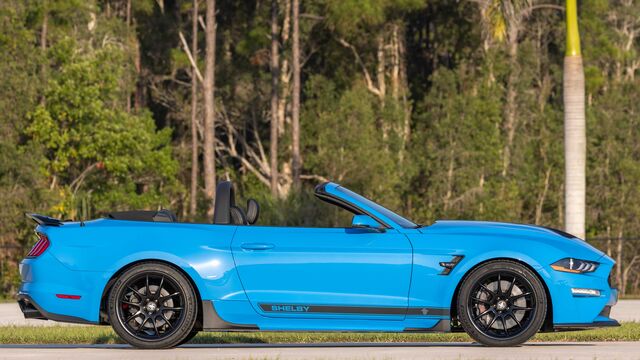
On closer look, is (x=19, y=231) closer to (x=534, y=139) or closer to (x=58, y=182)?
(x=58, y=182)

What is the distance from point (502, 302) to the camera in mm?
10906

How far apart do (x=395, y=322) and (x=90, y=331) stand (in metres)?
4.34

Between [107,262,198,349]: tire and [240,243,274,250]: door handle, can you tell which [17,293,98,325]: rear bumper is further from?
[240,243,274,250]: door handle

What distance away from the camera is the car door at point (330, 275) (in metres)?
10.8

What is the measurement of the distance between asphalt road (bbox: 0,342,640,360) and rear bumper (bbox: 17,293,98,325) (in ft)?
0.91

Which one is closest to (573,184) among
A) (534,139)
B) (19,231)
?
(19,231)

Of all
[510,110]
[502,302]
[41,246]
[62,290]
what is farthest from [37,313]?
[510,110]

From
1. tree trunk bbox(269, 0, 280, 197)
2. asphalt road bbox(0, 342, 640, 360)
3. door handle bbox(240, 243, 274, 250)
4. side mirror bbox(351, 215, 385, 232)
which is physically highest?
tree trunk bbox(269, 0, 280, 197)

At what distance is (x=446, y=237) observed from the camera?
428 inches

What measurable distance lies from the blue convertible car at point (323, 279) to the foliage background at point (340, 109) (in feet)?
85.5

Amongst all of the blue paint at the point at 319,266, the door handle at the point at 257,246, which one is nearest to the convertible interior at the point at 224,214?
the blue paint at the point at 319,266

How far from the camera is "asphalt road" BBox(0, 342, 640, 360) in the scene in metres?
10.4

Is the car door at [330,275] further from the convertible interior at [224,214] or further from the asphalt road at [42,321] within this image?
the asphalt road at [42,321]

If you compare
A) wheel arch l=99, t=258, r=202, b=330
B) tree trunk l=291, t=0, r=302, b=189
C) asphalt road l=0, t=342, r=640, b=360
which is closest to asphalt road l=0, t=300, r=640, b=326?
asphalt road l=0, t=342, r=640, b=360
